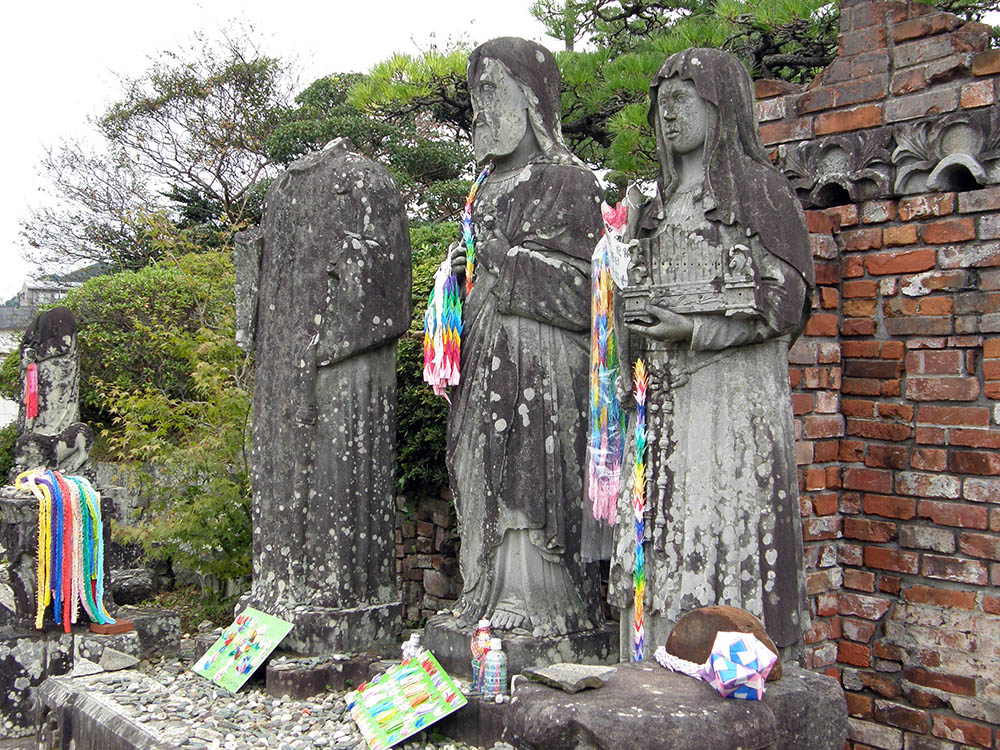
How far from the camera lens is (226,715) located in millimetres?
4906

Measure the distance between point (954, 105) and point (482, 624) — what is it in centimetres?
323

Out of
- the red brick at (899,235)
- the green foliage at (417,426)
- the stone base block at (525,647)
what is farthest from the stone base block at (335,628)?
the red brick at (899,235)

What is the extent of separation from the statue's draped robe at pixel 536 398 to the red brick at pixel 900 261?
4.45ft

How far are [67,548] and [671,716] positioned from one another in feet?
16.4

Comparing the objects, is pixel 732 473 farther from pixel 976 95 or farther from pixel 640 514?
pixel 976 95

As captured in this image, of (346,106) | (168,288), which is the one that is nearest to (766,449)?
(168,288)

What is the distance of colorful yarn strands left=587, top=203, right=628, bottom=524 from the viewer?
4.41m

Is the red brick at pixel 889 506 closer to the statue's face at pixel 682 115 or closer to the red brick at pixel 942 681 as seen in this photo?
the red brick at pixel 942 681

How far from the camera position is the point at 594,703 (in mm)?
2600

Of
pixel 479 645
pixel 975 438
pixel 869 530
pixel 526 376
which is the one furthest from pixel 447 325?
pixel 975 438

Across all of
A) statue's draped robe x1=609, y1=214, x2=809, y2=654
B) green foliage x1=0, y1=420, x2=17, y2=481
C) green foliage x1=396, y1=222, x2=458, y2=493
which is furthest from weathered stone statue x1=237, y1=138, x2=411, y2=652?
green foliage x1=0, y1=420, x2=17, y2=481

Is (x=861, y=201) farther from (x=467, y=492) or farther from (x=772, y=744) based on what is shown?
(x=772, y=744)

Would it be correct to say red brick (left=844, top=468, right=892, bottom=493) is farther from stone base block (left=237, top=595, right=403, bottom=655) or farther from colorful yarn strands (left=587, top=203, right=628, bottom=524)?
Answer: stone base block (left=237, top=595, right=403, bottom=655)

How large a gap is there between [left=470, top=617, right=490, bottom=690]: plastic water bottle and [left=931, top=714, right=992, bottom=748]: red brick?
2.06 metres
